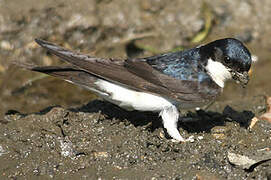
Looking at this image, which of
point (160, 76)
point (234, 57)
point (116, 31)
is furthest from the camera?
point (116, 31)

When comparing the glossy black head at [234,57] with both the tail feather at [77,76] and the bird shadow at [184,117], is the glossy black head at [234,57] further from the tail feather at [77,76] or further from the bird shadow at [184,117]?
the tail feather at [77,76]

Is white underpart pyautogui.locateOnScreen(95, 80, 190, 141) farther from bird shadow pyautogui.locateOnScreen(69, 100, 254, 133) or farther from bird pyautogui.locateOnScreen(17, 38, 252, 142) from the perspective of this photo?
bird shadow pyautogui.locateOnScreen(69, 100, 254, 133)

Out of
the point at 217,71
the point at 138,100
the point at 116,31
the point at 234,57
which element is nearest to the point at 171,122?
the point at 138,100

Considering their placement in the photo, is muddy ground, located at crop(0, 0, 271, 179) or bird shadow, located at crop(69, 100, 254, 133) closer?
muddy ground, located at crop(0, 0, 271, 179)

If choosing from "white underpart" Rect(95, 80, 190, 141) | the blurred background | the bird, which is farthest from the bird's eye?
the blurred background

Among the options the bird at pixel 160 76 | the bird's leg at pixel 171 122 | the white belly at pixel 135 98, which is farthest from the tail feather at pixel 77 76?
the bird's leg at pixel 171 122

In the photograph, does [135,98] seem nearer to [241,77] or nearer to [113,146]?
[113,146]
